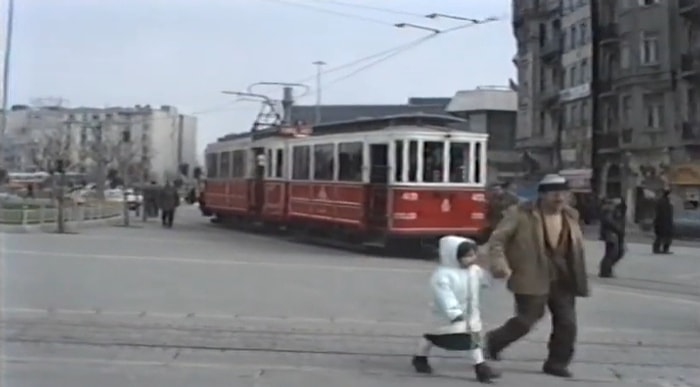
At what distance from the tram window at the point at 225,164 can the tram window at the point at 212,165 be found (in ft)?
1.87

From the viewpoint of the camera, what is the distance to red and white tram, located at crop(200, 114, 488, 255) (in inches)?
899

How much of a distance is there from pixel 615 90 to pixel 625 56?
188 cm

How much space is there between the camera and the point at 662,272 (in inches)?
846

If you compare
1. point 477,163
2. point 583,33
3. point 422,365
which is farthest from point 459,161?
point 583,33

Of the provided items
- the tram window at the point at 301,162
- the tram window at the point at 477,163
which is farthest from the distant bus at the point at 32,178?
the tram window at the point at 477,163

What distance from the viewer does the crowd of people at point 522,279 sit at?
8.34 m

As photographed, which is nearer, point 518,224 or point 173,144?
point 518,224

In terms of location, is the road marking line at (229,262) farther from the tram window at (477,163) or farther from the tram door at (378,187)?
the tram window at (477,163)

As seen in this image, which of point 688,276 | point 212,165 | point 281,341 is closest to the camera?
point 281,341

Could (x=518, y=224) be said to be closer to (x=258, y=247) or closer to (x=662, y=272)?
(x=662, y=272)

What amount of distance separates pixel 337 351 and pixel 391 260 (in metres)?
12.5

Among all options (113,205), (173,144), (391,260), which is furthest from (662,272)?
(173,144)

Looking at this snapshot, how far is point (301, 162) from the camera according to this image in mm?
27875

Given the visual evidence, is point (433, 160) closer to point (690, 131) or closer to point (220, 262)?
point (220, 262)
